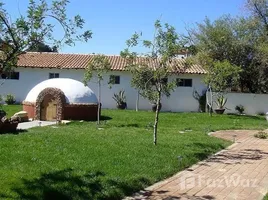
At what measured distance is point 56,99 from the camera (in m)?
21.7

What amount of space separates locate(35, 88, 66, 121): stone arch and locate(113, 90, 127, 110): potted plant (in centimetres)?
912

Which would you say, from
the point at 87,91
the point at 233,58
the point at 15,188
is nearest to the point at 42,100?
the point at 87,91

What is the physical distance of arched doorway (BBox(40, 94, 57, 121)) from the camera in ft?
71.6

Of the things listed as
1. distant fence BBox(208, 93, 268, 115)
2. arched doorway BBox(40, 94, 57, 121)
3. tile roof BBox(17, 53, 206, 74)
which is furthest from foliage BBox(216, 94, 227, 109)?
arched doorway BBox(40, 94, 57, 121)

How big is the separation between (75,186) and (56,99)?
15.1 meters

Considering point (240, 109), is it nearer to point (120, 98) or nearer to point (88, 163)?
point (120, 98)

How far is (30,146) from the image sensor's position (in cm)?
1066

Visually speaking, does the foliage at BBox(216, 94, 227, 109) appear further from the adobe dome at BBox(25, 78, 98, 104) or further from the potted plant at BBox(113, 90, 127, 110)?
the adobe dome at BBox(25, 78, 98, 104)

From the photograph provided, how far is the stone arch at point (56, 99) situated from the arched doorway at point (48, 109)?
0.57 ft

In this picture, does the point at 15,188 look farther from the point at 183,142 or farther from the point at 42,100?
the point at 42,100

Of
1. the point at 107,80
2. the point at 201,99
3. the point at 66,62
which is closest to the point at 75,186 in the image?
the point at 107,80

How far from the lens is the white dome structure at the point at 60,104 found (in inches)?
852

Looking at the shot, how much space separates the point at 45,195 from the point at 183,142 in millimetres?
7429

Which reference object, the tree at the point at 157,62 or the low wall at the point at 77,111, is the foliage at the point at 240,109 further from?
the tree at the point at 157,62
